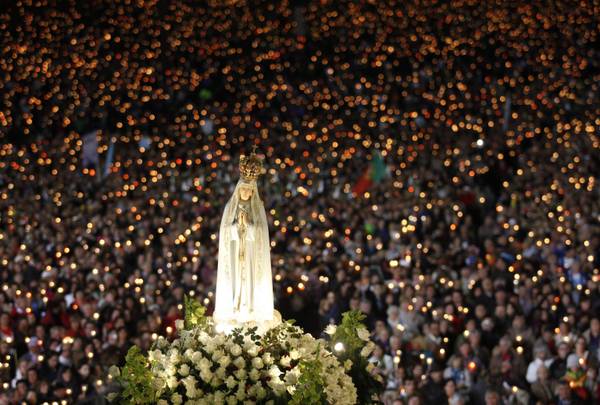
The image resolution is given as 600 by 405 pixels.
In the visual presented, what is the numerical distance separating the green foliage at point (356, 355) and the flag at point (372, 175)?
13.1 m

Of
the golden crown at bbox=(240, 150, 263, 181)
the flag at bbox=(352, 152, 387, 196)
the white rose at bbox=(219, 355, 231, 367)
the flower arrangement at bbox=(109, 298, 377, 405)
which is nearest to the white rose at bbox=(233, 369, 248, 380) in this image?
the flower arrangement at bbox=(109, 298, 377, 405)

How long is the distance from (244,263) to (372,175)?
14.1 m

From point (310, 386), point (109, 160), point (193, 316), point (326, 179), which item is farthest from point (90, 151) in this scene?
point (310, 386)

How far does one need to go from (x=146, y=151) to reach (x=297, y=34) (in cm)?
970

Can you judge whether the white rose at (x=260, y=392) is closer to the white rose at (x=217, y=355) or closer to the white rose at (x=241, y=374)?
the white rose at (x=241, y=374)

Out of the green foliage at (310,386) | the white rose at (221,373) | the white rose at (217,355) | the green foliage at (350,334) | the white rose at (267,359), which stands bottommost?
the green foliage at (310,386)

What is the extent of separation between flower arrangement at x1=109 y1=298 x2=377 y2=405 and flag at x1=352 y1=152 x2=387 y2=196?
1360 cm

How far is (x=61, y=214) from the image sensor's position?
1975cm

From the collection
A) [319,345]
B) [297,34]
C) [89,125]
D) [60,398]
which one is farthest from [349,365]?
[297,34]

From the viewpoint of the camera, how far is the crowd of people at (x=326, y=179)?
1359cm

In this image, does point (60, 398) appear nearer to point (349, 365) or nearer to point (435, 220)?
point (349, 365)

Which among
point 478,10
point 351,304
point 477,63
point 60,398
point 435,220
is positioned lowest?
point 60,398

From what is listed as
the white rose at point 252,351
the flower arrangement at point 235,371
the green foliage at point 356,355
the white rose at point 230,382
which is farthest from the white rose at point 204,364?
the green foliage at point 356,355

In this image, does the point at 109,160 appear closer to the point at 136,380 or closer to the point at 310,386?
the point at 136,380
